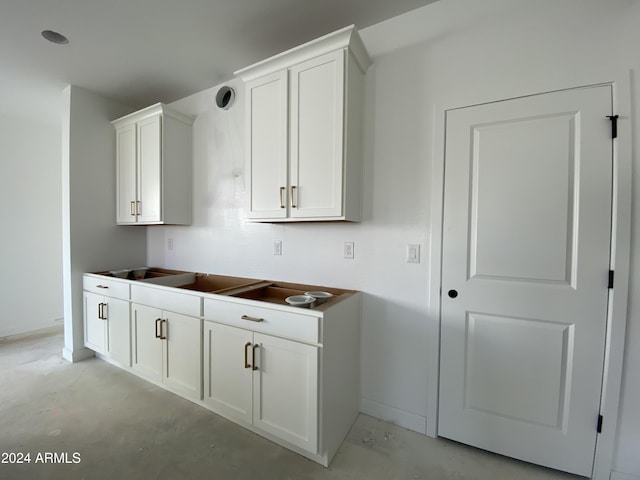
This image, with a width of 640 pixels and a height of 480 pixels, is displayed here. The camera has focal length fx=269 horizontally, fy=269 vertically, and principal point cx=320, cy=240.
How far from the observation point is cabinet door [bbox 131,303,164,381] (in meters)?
2.17

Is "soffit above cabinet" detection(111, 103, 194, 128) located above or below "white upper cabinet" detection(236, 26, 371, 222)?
above

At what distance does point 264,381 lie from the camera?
1.64m

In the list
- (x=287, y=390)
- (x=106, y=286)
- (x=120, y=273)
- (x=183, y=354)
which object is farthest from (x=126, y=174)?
(x=287, y=390)

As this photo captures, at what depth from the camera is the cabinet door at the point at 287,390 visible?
1479 millimetres

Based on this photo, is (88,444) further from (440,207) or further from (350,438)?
(440,207)

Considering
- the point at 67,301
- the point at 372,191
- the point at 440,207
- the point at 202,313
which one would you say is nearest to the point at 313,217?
the point at 372,191

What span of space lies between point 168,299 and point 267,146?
1.38m

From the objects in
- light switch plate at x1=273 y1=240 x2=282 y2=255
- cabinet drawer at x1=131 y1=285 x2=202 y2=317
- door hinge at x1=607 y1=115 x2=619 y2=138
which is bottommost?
cabinet drawer at x1=131 y1=285 x2=202 y2=317

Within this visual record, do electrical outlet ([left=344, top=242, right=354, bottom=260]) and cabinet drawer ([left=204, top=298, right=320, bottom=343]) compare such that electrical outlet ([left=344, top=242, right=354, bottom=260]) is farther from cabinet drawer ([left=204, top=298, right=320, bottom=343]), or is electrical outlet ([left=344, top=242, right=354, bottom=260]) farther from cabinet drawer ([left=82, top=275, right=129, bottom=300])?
cabinet drawer ([left=82, top=275, right=129, bottom=300])

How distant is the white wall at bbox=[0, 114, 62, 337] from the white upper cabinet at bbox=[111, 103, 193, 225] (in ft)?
5.22

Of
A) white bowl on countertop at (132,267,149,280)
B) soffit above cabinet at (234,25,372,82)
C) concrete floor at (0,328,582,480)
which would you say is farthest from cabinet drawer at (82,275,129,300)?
soffit above cabinet at (234,25,372,82)

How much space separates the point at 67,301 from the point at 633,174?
446 centimetres

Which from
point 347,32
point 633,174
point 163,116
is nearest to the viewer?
point 633,174

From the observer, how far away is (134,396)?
84.0 inches
